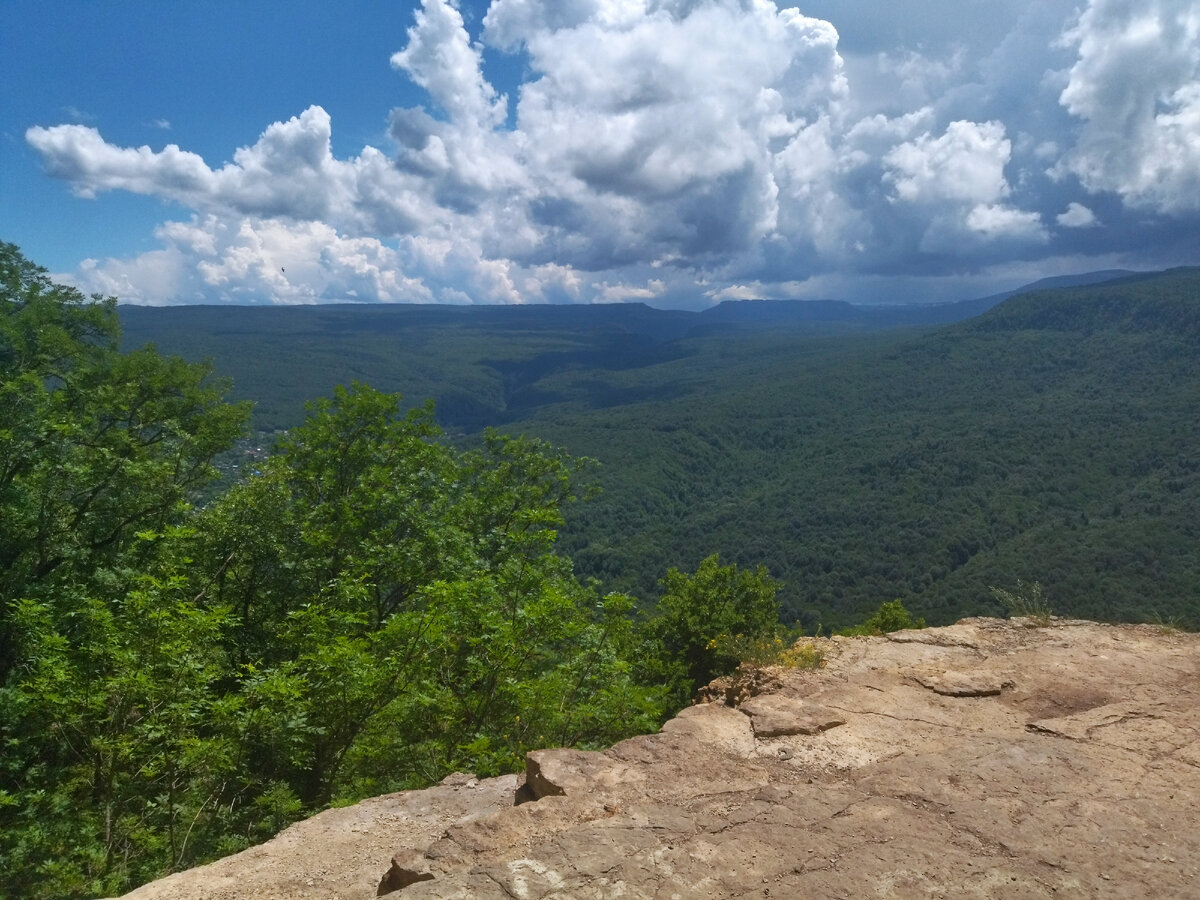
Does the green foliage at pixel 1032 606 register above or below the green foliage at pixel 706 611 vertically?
above

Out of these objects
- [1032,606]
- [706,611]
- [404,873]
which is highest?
[404,873]

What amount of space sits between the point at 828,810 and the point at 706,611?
1624 cm

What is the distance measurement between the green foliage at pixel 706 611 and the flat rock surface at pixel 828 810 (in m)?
12.7

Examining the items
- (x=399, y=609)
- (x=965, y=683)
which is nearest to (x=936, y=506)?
(x=399, y=609)

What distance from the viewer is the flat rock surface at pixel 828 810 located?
422 cm

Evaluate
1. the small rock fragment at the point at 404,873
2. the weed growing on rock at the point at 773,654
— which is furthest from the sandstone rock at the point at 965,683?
the small rock fragment at the point at 404,873

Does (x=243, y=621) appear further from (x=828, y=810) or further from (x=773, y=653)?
(x=828, y=810)

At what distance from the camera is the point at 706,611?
68.9 ft

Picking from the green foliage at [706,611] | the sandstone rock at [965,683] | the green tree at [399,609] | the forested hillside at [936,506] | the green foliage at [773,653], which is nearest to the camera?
the sandstone rock at [965,683]

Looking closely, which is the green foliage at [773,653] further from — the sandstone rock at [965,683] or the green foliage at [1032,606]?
the green foliage at [1032,606]

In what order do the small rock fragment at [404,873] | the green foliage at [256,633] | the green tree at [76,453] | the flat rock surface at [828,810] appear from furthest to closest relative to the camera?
1. the green tree at [76,453]
2. the green foliage at [256,633]
3. the small rock fragment at [404,873]
4. the flat rock surface at [828,810]

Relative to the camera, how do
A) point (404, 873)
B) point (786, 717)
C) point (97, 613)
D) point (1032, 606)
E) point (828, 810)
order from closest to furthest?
1. point (404, 873)
2. point (828, 810)
3. point (786, 717)
4. point (97, 613)
5. point (1032, 606)

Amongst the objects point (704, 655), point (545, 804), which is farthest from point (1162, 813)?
point (704, 655)

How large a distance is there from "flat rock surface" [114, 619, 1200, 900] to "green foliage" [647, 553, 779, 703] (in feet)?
41.6
